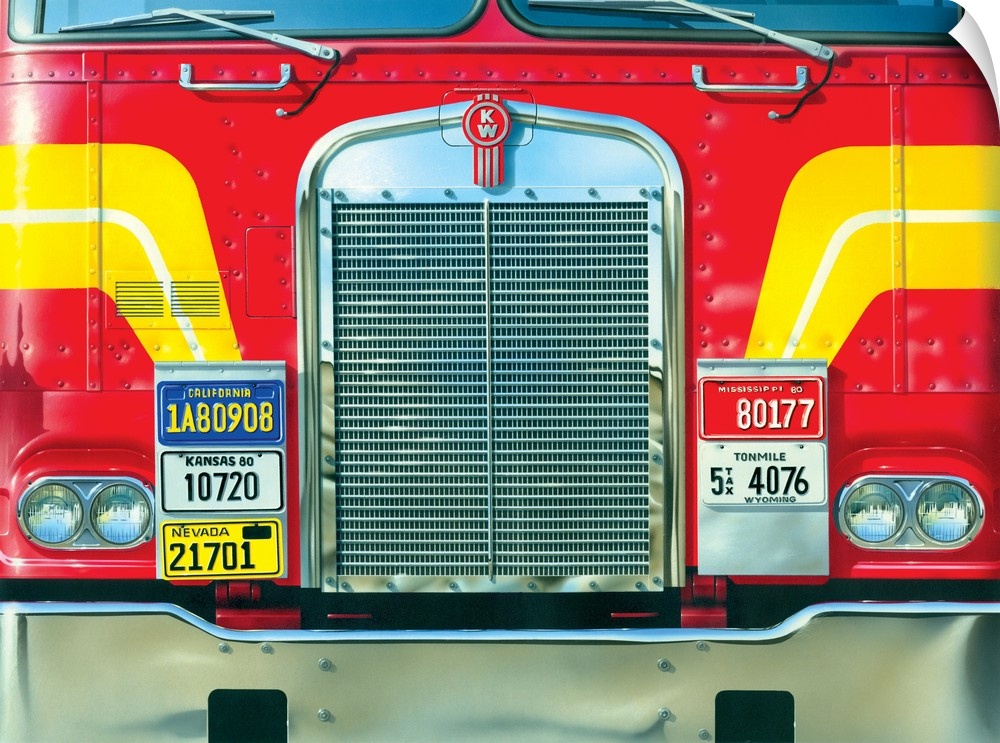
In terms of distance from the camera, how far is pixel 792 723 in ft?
11.2

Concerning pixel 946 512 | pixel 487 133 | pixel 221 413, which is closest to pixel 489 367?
pixel 487 133

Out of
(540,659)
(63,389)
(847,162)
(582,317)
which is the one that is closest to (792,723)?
(540,659)

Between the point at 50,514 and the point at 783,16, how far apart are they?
8.55ft

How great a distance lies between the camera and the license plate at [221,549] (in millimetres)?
3562

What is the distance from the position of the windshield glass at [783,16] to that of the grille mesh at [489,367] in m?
0.54

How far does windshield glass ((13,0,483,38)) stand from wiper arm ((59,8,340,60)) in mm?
17

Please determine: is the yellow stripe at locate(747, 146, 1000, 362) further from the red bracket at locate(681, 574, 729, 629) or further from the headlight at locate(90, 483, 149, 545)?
the headlight at locate(90, 483, 149, 545)

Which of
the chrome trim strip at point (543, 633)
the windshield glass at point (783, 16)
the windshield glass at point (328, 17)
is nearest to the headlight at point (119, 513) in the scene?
the chrome trim strip at point (543, 633)

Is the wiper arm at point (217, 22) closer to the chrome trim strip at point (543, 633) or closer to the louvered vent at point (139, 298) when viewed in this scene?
the louvered vent at point (139, 298)

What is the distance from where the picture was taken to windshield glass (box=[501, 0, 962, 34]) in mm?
3617

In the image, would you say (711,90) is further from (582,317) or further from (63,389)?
(63,389)

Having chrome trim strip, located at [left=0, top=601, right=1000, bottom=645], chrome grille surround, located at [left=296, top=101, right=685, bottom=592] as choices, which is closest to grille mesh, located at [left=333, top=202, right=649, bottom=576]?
chrome grille surround, located at [left=296, top=101, right=685, bottom=592]

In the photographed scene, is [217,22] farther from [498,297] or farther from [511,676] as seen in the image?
[511,676]

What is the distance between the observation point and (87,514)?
3.60 meters
